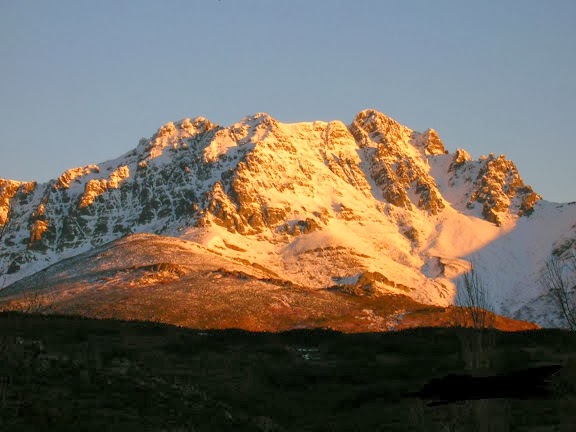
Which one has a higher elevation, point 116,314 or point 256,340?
point 116,314

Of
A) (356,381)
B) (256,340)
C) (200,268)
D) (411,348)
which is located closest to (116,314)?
(200,268)

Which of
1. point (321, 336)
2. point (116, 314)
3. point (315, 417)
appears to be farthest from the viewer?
point (116, 314)

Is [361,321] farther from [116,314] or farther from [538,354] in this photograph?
[538,354]

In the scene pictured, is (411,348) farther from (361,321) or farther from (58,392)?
(361,321)

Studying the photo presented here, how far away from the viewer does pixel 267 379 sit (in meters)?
34.4

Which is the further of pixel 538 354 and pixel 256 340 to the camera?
pixel 256 340

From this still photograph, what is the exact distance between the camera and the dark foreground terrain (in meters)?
16.5

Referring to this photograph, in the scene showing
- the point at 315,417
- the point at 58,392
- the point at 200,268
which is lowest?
the point at 315,417

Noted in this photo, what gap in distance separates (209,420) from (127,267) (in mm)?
123286

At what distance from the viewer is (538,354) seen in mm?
38000

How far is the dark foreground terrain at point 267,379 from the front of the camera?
16531 millimetres

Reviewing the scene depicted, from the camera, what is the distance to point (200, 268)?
5581 inches

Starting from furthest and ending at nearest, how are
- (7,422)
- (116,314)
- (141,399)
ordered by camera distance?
1. (116,314)
2. (141,399)
3. (7,422)

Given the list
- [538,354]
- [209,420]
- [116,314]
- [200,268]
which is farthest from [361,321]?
[209,420]
